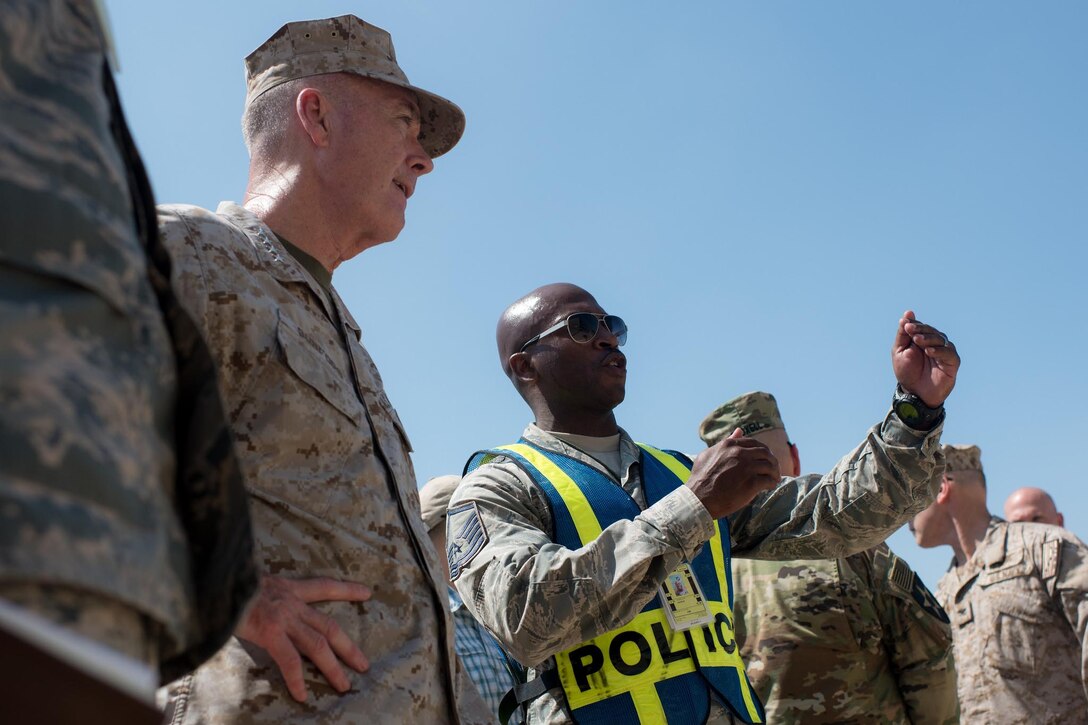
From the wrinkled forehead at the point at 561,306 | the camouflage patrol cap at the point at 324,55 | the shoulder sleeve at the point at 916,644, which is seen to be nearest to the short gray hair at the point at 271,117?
the camouflage patrol cap at the point at 324,55

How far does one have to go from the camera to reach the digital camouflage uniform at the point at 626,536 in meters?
3.80

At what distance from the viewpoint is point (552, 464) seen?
14.5 feet

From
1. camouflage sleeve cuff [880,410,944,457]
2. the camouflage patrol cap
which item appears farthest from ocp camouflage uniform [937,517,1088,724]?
the camouflage patrol cap

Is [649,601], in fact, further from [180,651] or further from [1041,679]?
[1041,679]

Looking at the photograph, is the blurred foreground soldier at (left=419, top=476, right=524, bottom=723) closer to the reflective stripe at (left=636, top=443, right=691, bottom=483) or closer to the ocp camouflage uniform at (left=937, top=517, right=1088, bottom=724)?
the reflective stripe at (left=636, top=443, right=691, bottom=483)

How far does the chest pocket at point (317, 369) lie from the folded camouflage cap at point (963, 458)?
783cm

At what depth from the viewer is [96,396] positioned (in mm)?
1111

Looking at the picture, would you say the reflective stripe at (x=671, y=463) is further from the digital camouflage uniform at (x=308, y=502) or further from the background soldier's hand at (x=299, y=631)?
the background soldier's hand at (x=299, y=631)

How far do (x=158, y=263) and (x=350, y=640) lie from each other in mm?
1200

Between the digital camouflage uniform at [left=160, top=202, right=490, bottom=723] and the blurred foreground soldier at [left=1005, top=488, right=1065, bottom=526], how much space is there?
9.94 meters

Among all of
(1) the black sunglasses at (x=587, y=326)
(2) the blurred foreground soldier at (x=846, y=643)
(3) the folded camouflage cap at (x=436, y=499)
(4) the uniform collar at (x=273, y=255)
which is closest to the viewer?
(4) the uniform collar at (x=273, y=255)

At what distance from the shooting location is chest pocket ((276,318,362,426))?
2.62m

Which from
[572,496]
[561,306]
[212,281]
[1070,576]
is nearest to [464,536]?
[572,496]

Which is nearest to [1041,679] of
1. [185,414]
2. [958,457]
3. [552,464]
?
[958,457]
